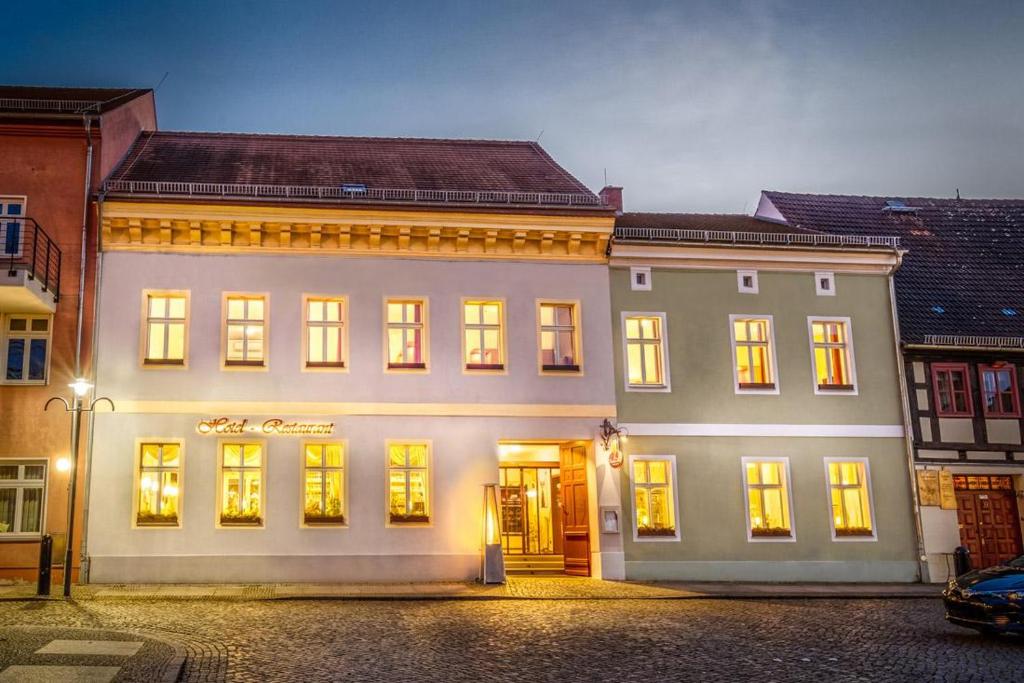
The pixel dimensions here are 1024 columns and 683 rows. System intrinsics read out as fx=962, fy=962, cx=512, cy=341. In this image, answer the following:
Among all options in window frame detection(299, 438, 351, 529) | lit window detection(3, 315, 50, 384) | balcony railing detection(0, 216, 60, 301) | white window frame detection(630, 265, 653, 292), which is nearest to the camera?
balcony railing detection(0, 216, 60, 301)

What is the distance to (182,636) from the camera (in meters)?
13.1

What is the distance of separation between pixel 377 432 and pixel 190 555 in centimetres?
448

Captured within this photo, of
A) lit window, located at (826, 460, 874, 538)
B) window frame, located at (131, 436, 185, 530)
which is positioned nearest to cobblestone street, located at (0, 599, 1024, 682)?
window frame, located at (131, 436, 185, 530)

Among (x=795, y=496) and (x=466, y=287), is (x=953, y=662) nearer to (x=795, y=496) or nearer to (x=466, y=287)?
(x=795, y=496)

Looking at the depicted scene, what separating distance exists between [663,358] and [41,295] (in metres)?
13.3

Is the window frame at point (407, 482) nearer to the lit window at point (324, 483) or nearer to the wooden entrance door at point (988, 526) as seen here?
the lit window at point (324, 483)

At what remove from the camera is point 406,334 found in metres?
21.3

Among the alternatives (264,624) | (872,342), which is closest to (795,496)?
(872,342)

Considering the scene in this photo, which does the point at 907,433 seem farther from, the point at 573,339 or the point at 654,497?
the point at 573,339

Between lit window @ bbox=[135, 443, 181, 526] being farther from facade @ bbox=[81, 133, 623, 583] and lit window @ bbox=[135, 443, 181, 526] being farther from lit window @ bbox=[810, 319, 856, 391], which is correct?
lit window @ bbox=[810, 319, 856, 391]

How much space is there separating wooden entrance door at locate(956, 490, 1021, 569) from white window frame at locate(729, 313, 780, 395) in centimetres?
546

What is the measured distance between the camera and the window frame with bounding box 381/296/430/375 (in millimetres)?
20984

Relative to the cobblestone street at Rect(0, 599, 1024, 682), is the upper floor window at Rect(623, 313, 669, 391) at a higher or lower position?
higher

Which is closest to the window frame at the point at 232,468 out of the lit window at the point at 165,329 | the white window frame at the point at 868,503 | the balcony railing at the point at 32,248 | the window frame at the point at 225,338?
the window frame at the point at 225,338
